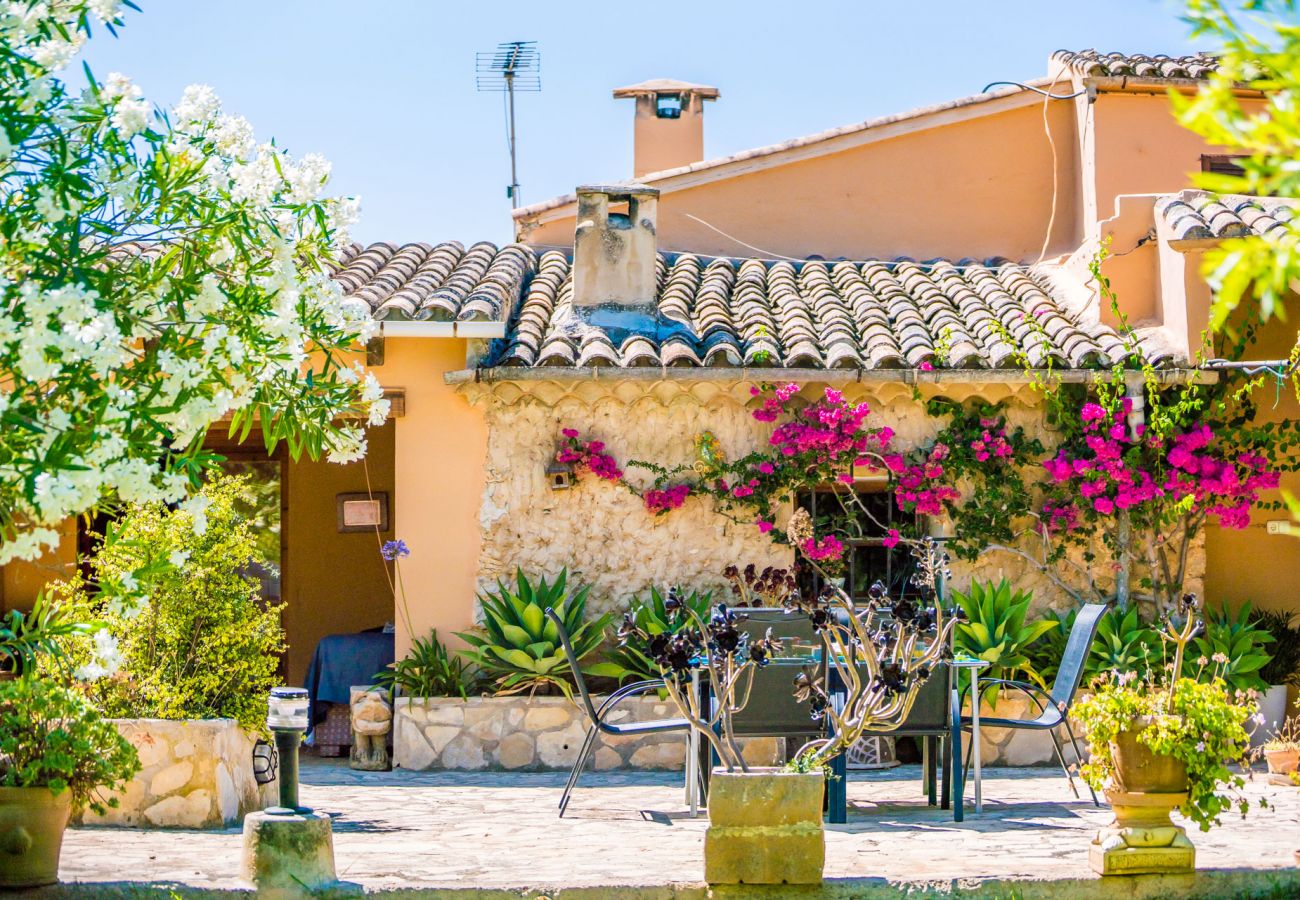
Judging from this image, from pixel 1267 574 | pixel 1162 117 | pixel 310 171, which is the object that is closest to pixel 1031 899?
pixel 310 171

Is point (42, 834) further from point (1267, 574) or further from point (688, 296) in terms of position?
point (1267, 574)

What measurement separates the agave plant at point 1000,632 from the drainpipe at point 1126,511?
71cm

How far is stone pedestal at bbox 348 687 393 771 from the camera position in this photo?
9.66 m

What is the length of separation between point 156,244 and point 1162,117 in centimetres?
1094

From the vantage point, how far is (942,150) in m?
14.6

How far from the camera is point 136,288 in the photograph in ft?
15.8

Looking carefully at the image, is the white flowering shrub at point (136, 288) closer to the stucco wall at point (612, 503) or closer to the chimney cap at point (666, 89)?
the stucco wall at point (612, 503)

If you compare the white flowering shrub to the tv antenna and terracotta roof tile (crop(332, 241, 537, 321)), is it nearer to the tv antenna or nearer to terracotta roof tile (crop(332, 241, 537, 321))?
terracotta roof tile (crop(332, 241, 537, 321))

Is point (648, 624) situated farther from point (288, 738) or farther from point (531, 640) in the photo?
point (288, 738)

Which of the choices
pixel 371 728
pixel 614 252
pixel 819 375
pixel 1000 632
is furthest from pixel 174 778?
pixel 614 252

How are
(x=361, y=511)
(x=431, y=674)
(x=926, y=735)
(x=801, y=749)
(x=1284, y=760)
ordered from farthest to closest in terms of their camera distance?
(x=361, y=511) → (x=431, y=674) → (x=1284, y=760) → (x=926, y=735) → (x=801, y=749)

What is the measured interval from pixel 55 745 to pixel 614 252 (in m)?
6.01

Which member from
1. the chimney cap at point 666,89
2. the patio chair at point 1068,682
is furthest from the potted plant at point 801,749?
the chimney cap at point 666,89

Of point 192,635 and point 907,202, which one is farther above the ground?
point 907,202
